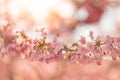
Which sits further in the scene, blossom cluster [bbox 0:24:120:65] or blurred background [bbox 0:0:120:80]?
blurred background [bbox 0:0:120:80]

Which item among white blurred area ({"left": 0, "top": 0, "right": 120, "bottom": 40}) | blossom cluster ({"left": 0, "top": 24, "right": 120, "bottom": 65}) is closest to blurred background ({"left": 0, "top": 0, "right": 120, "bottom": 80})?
white blurred area ({"left": 0, "top": 0, "right": 120, "bottom": 40})

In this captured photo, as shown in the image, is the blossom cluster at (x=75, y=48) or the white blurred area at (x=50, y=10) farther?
the white blurred area at (x=50, y=10)

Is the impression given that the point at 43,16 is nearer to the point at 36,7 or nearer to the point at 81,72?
the point at 36,7

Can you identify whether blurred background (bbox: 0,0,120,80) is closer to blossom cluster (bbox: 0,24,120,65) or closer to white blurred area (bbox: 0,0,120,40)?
white blurred area (bbox: 0,0,120,40)

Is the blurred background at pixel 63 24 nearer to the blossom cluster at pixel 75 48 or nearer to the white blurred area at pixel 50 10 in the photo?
the white blurred area at pixel 50 10

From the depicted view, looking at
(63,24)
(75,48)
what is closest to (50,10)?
(63,24)

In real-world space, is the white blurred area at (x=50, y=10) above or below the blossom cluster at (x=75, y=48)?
above

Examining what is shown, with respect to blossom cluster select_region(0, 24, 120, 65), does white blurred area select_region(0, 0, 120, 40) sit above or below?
above

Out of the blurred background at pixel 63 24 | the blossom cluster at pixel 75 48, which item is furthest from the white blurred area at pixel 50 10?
the blossom cluster at pixel 75 48

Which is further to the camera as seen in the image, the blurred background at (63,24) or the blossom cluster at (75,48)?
the blurred background at (63,24)
